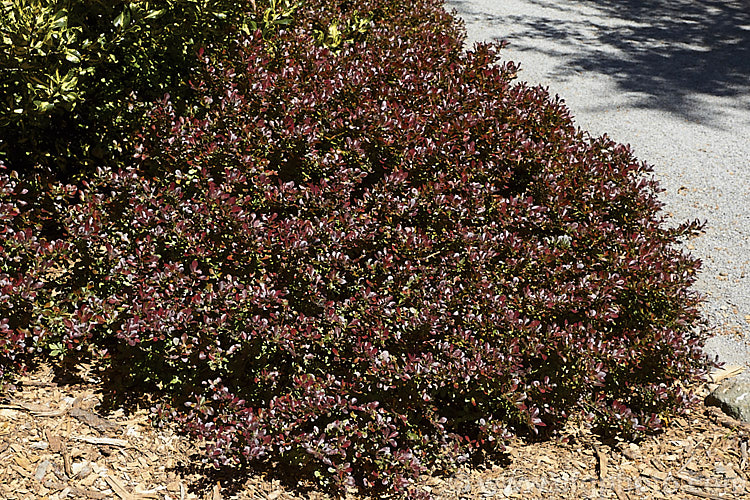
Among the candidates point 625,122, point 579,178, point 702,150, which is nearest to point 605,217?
point 579,178

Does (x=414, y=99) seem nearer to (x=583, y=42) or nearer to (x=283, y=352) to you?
(x=283, y=352)

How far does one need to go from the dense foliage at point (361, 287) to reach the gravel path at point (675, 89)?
38.0 inches

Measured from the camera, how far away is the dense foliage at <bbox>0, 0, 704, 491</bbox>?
2719 mm

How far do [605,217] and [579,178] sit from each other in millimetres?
241

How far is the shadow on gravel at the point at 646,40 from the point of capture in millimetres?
7105

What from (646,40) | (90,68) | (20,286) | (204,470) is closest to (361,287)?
(204,470)

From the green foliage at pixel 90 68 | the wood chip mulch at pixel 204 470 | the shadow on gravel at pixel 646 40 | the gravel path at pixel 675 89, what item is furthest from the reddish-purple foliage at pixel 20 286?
the shadow on gravel at pixel 646 40

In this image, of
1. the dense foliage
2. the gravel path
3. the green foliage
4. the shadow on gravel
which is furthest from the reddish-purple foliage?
the shadow on gravel

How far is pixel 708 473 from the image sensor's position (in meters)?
2.73

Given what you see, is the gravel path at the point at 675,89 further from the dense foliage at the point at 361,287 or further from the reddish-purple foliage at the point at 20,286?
the reddish-purple foliage at the point at 20,286

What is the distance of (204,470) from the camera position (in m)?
2.66

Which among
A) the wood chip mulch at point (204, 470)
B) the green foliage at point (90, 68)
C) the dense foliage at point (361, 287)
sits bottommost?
the wood chip mulch at point (204, 470)

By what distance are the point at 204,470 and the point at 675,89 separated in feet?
20.7

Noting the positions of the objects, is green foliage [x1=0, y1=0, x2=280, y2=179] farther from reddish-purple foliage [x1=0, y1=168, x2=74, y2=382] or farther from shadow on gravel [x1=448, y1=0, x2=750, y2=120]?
shadow on gravel [x1=448, y1=0, x2=750, y2=120]
